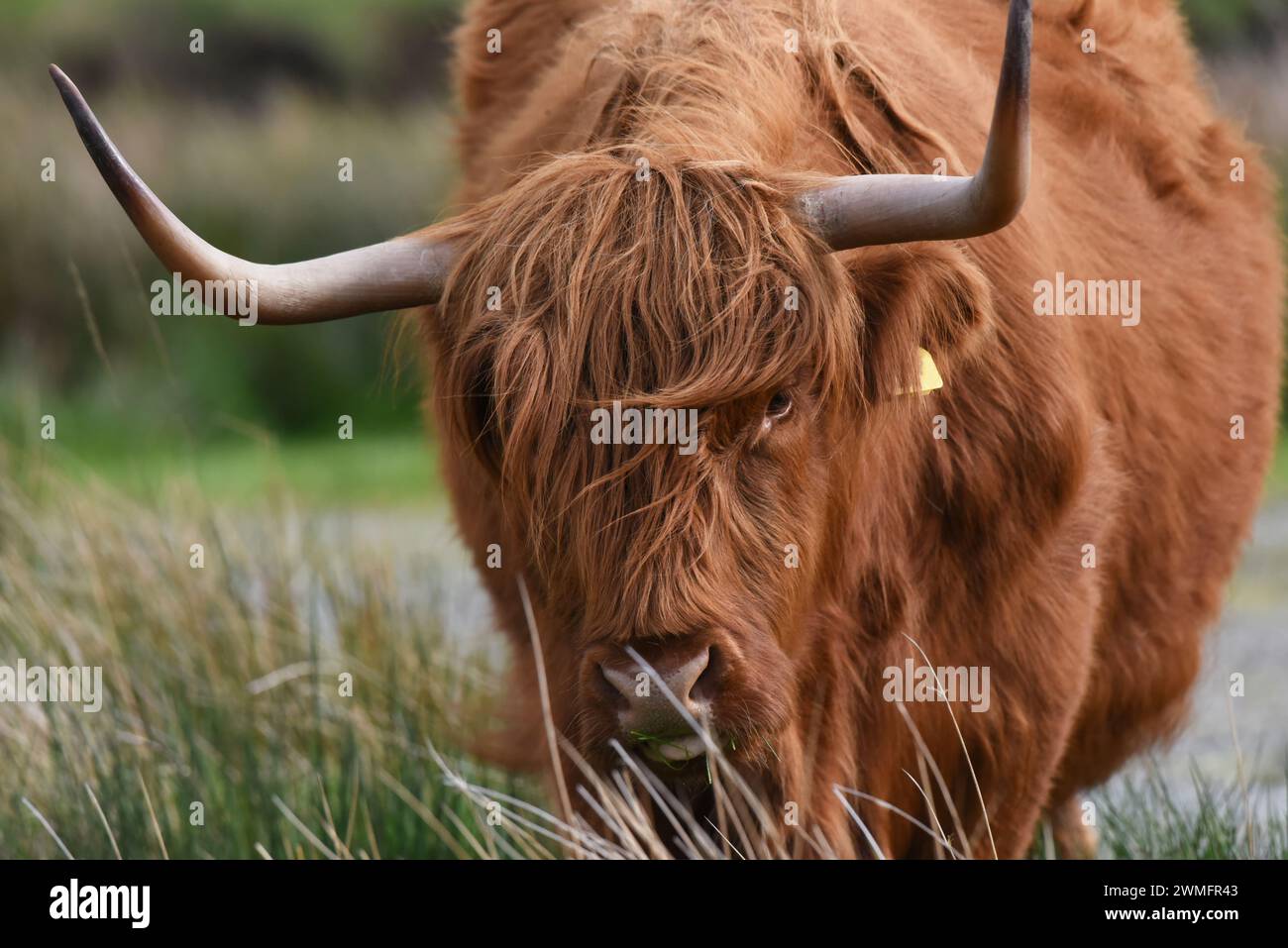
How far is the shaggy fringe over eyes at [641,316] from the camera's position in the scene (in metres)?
2.79

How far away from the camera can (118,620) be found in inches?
197

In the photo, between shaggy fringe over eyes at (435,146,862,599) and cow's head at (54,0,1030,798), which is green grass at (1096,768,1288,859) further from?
shaggy fringe over eyes at (435,146,862,599)

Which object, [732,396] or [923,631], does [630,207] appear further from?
[923,631]

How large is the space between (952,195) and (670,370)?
54 centimetres

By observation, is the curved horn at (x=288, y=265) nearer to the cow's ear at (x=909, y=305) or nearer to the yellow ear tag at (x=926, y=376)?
the cow's ear at (x=909, y=305)

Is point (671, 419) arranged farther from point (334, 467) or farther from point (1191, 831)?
point (334, 467)

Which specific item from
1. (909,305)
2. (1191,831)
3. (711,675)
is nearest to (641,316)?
(909,305)

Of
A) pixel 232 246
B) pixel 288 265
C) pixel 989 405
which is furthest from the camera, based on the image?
pixel 232 246

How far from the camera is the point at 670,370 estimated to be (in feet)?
9.17

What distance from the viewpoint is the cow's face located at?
2.76m

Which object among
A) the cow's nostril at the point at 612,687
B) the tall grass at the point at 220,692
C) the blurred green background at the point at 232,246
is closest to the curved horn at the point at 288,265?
the cow's nostril at the point at 612,687

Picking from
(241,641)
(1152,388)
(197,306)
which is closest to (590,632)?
(197,306)

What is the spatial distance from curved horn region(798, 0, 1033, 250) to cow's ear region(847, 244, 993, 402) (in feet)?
0.46

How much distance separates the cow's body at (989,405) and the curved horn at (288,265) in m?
0.35
